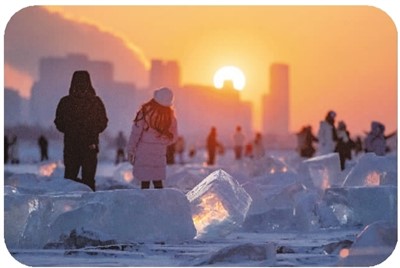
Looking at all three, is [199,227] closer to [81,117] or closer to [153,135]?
[153,135]

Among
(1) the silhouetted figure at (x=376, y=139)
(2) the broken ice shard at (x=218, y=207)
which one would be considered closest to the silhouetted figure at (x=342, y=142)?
(1) the silhouetted figure at (x=376, y=139)

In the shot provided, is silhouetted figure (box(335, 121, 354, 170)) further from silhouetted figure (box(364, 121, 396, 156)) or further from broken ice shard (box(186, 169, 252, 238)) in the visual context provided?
broken ice shard (box(186, 169, 252, 238))

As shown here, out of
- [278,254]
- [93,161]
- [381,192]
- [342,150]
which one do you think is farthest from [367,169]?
[342,150]

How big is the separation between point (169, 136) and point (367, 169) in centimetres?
221

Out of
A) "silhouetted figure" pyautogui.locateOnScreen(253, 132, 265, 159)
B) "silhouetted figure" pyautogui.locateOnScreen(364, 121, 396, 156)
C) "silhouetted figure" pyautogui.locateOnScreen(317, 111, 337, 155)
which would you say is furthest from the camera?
"silhouetted figure" pyautogui.locateOnScreen(253, 132, 265, 159)

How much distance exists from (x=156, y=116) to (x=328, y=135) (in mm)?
8146

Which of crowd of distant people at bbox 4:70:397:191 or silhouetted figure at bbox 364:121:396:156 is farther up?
silhouetted figure at bbox 364:121:396:156

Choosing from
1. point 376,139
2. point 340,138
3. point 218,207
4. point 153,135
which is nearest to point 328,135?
point 340,138

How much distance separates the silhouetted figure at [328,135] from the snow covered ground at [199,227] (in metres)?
7.35

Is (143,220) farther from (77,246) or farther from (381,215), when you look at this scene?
(381,215)

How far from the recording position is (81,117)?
32.8 ft

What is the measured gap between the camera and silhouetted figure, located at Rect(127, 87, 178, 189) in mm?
9297

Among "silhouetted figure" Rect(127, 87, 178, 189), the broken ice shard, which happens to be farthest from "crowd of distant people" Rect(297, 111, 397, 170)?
the broken ice shard

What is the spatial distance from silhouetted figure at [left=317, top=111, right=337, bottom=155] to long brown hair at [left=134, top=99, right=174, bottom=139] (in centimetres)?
796
